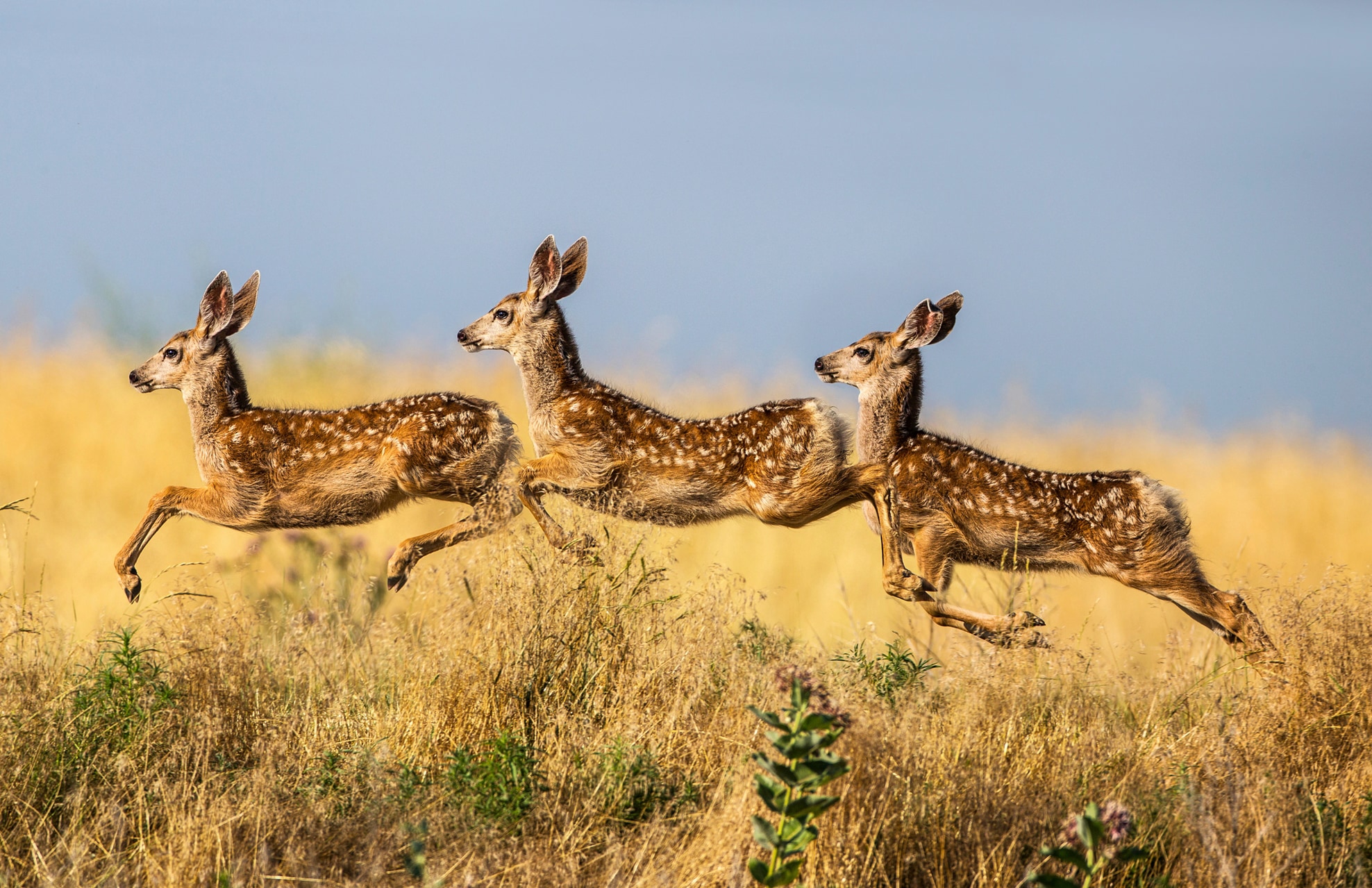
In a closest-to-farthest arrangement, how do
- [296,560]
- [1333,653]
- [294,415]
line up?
[1333,653]
[294,415]
[296,560]

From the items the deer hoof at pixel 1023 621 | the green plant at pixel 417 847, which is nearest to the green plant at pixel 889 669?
the deer hoof at pixel 1023 621

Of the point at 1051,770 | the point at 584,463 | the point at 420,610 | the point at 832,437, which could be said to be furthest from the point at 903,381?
the point at 420,610

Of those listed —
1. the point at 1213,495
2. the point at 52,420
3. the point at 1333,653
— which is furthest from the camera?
the point at 1213,495

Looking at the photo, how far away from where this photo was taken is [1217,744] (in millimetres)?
6305

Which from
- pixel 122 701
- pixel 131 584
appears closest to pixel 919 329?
pixel 131 584

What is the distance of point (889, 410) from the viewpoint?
7.36m

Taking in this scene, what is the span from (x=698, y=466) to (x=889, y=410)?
Answer: 1.05m

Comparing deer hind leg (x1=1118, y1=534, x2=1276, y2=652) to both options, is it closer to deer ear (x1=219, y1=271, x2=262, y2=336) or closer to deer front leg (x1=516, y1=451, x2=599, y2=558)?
deer front leg (x1=516, y1=451, x2=599, y2=558)

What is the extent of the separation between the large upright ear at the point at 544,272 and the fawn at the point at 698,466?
0.03 m

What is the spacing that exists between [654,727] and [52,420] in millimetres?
10361

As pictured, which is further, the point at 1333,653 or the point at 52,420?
the point at 52,420

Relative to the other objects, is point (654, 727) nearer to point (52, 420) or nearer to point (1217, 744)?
point (1217, 744)

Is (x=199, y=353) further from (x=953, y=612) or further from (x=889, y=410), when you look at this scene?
(x=953, y=612)

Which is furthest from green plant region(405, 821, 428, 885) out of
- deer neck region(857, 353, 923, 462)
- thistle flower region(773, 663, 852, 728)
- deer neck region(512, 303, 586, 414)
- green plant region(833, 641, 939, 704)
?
deer neck region(857, 353, 923, 462)
